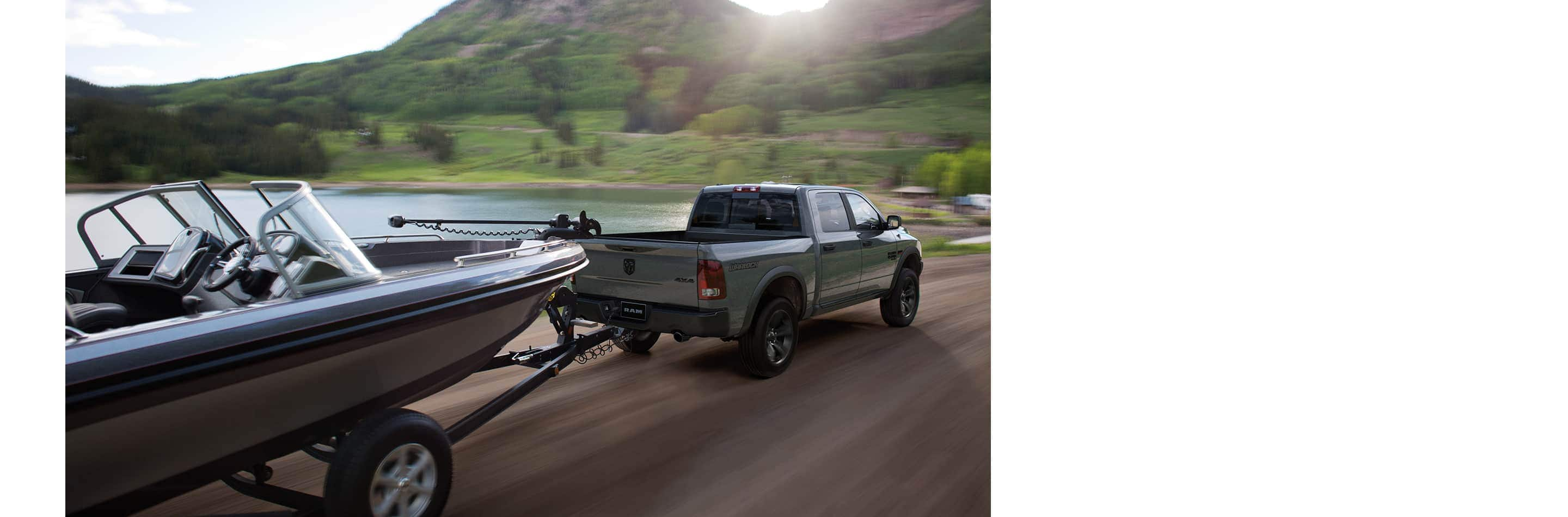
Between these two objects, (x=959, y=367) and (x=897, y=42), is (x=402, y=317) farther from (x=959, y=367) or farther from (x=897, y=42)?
(x=897, y=42)

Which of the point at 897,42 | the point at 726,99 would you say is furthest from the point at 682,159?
the point at 897,42

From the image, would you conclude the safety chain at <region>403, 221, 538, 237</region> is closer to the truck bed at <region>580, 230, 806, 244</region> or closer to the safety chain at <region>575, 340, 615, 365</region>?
the truck bed at <region>580, 230, 806, 244</region>

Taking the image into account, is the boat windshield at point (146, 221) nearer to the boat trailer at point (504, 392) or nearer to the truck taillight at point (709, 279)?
the boat trailer at point (504, 392)

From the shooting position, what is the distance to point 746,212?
16.3 ft

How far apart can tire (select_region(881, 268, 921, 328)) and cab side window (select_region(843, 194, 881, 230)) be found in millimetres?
454

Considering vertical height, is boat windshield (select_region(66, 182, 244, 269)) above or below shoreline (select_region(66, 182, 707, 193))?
below

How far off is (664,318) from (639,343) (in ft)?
3.10

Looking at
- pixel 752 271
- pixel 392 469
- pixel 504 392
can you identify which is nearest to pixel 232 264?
pixel 392 469

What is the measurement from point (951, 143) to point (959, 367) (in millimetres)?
6108

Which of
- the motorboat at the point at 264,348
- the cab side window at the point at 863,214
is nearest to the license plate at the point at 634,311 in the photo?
the motorboat at the point at 264,348

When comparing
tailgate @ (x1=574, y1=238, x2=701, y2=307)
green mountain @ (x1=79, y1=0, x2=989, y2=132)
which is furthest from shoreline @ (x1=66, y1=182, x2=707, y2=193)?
tailgate @ (x1=574, y1=238, x2=701, y2=307)

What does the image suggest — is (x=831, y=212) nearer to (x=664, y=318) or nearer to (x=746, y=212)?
(x=746, y=212)

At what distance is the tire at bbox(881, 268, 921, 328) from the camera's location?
5574 mm

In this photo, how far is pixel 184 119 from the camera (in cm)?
310
